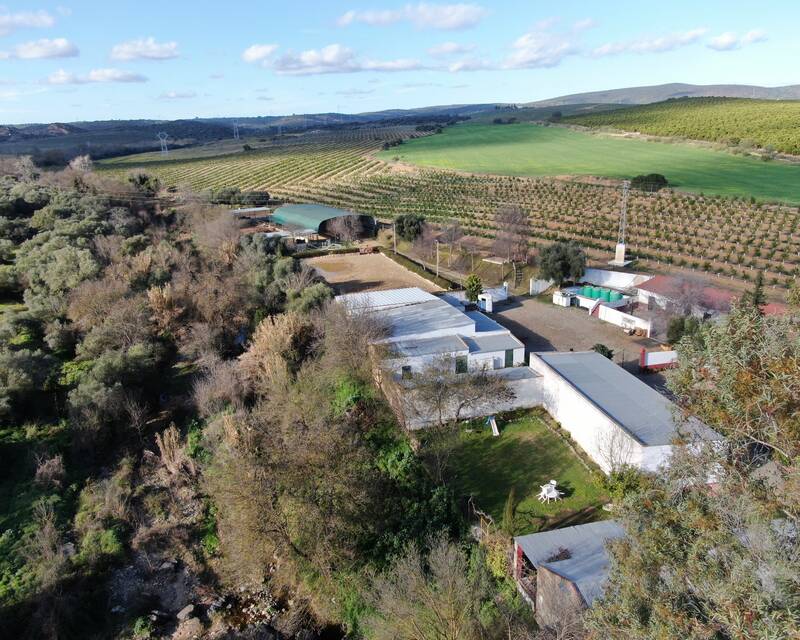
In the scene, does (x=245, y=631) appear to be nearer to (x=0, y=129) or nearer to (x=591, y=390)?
(x=591, y=390)

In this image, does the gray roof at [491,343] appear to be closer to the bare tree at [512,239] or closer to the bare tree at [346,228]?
the bare tree at [512,239]

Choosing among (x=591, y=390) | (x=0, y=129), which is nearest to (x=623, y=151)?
(x=591, y=390)

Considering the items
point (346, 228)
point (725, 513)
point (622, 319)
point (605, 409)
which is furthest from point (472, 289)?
point (725, 513)

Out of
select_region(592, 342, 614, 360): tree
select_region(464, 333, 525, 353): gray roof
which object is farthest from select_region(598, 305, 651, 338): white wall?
select_region(464, 333, 525, 353): gray roof

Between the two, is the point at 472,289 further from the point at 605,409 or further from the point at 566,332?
the point at 605,409

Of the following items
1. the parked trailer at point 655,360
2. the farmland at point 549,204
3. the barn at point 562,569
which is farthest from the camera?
the farmland at point 549,204

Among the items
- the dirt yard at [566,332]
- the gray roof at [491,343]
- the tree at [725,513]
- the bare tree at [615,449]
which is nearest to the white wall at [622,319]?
the dirt yard at [566,332]
